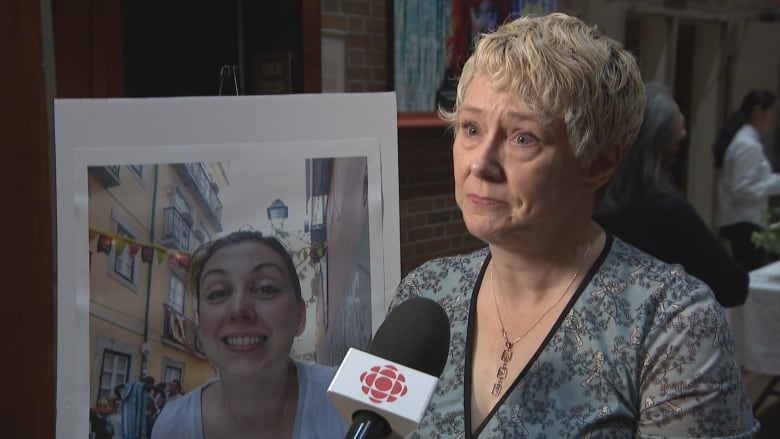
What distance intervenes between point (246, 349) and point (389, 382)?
50cm

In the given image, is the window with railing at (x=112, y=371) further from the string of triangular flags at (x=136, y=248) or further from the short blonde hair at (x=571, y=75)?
the short blonde hair at (x=571, y=75)

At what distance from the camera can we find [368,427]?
0.77 metres

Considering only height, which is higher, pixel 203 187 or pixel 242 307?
pixel 203 187

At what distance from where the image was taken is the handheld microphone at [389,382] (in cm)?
78

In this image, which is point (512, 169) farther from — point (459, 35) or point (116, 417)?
point (459, 35)

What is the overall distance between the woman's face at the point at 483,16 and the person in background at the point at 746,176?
5.58 feet

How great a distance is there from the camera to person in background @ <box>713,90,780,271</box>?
4559 millimetres

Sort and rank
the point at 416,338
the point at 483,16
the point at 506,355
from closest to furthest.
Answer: the point at 416,338, the point at 506,355, the point at 483,16

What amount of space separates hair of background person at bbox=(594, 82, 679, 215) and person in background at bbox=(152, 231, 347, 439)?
1280mm

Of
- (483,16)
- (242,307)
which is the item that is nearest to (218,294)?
(242,307)

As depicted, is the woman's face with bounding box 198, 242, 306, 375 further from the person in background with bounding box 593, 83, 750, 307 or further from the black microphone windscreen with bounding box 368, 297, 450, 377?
the person in background with bounding box 593, 83, 750, 307

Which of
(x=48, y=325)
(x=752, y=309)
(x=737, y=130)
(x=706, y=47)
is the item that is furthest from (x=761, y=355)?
(x=706, y=47)

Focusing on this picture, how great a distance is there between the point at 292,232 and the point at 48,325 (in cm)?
120

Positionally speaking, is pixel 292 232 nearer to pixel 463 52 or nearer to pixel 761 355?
pixel 761 355
